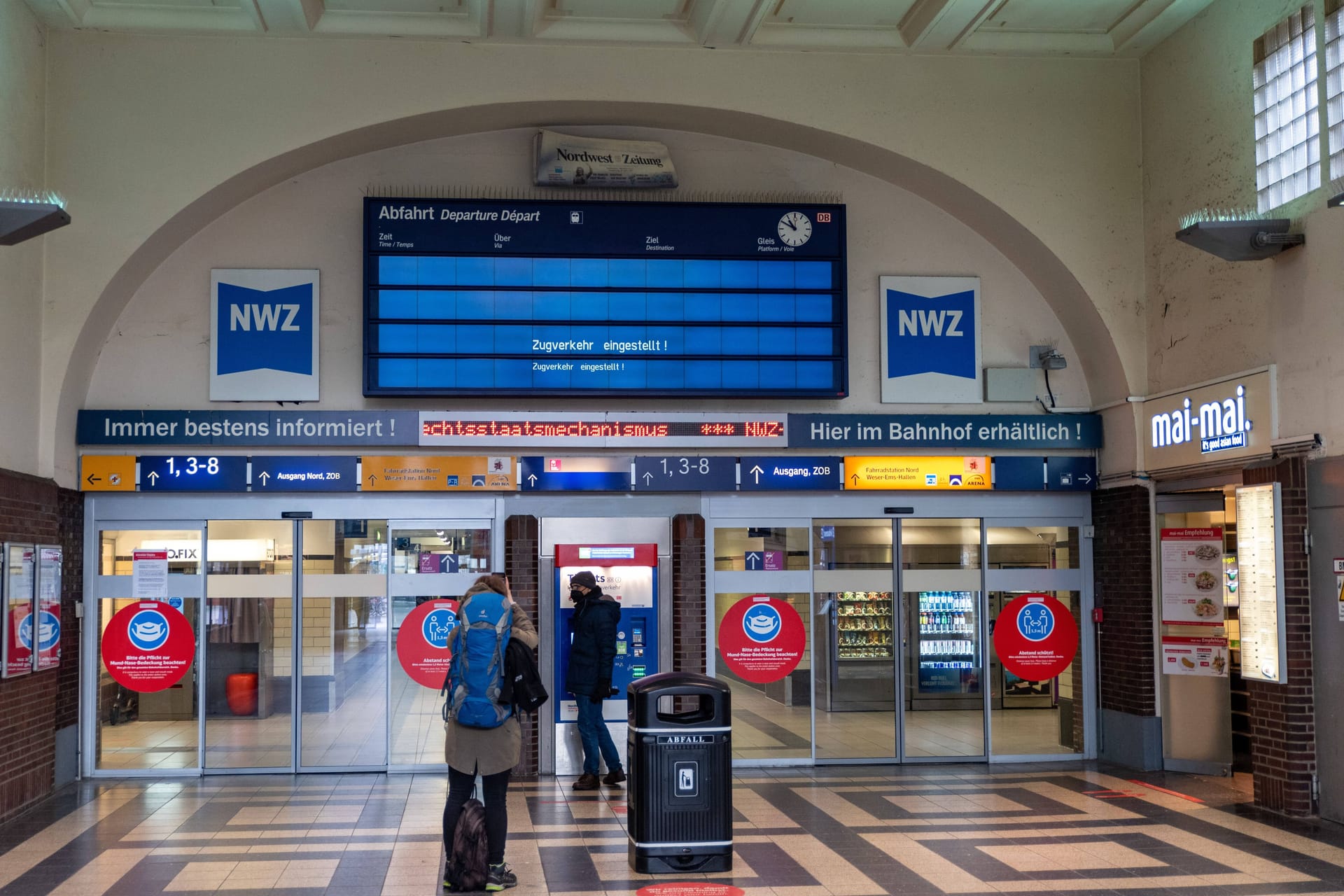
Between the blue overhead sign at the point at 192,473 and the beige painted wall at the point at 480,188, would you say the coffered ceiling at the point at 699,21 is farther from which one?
the blue overhead sign at the point at 192,473

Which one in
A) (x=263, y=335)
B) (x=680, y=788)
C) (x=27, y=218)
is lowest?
(x=680, y=788)

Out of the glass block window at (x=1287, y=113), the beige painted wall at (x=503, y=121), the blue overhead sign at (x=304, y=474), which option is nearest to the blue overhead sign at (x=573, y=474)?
the blue overhead sign at (x=304, y=474)

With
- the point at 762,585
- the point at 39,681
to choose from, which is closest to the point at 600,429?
the point at 762,585

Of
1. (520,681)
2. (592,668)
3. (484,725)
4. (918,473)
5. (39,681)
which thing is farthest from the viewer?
(918,473)

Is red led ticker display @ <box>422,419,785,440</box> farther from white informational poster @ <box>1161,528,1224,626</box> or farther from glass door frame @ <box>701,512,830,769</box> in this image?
white informational poster @ <box>1161,528,1224,626</box>

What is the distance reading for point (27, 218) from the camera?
25.4ft

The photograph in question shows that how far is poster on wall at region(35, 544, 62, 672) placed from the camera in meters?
9.28

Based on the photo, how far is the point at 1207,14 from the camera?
9.94 m

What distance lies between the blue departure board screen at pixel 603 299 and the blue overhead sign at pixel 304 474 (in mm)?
693

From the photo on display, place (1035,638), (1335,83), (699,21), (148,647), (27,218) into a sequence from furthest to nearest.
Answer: (1035,638)
(148,647)
(699,21)
(1335,83)
(27,218)

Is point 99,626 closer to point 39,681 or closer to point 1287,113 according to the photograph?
point 39,681

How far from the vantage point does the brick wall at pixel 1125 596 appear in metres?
10.7

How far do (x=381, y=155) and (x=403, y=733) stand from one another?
16.1 feet

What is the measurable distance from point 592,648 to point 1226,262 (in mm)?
5685
